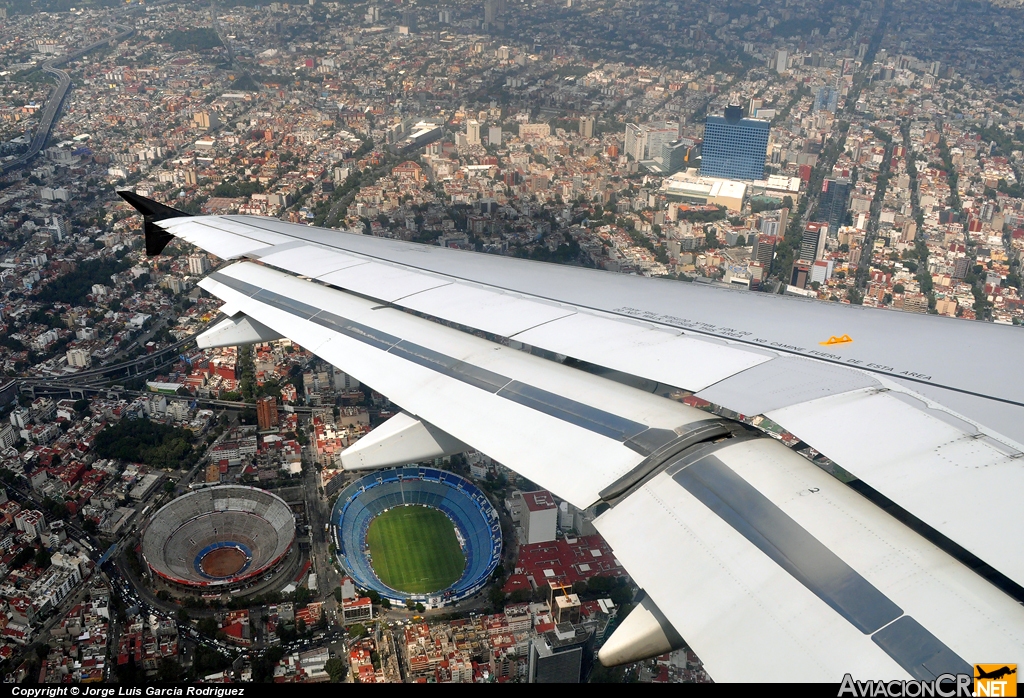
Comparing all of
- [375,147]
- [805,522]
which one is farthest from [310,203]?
[805,522]

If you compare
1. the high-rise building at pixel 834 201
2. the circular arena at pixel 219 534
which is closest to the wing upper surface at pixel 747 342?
the circular arena at pixel 219 534

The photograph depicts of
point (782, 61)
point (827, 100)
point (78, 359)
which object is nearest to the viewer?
point (78, 359)

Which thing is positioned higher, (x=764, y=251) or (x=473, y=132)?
(x=473, y=132)

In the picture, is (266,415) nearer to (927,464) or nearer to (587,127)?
(927,464)

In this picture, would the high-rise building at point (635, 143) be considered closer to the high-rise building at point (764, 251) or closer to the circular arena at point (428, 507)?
the high-rise building at point (764, 251)

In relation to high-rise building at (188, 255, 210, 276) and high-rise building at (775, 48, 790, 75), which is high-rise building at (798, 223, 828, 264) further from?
high-rise building at (775, 48, 790, 75)

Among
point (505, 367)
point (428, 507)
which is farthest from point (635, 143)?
point (505, 367)
